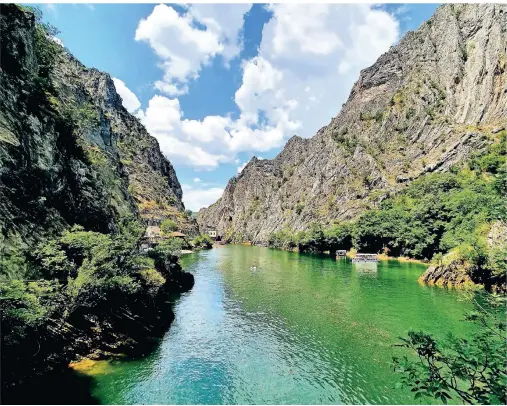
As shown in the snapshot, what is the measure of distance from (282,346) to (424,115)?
501ft

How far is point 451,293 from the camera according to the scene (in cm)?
5112

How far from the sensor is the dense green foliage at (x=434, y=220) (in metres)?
73.1

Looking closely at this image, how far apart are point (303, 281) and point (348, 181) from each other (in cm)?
11331

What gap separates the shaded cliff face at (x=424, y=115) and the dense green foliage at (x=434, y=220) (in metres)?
13.7

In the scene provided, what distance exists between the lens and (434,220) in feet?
308

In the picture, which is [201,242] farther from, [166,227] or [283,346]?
[283,346]

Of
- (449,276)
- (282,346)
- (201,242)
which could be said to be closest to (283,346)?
(282,346)

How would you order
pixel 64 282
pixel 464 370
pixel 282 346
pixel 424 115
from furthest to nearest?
pixel 424 115, pixel 282 346, pixel 64 282, pixel 464 370

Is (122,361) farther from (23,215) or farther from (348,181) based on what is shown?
(348,181)

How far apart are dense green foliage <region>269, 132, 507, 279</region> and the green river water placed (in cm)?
2100

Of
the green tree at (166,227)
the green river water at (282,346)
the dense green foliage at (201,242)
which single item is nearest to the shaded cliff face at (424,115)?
the dense green foliage at (201,242)

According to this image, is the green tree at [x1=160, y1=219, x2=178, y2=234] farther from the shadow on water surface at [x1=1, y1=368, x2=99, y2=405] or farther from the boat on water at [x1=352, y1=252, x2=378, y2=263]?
the shadow on water surface at [x1=1, y1=368, x2=99, y2=405]

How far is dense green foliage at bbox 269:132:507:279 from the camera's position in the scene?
73125mm

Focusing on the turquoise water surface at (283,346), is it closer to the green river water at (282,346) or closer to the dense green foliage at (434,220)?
the green river water at (282,346)
